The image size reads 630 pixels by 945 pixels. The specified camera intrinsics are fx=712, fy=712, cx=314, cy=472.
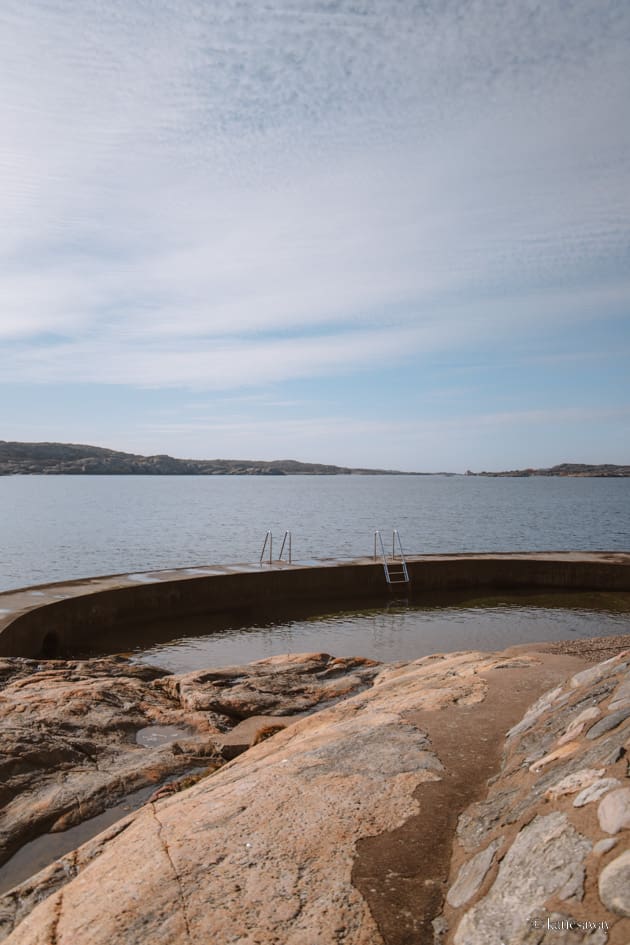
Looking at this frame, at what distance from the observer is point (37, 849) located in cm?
510

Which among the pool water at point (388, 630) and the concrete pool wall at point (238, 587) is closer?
the concrete pool wall at point (238, 587)

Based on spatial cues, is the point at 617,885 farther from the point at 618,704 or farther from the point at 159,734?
the point at 159,734

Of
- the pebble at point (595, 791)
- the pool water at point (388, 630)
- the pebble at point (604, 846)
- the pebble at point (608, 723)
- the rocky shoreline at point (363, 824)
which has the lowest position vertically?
the pool water at point (388, 630)

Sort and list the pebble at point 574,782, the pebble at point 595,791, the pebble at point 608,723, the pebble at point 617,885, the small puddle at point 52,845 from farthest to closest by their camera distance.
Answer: the small puddle at point 52,845
the pebble at point 608,723
the pebble at point 574,782
the pebble at point 595,791
the pebble at point 617,885

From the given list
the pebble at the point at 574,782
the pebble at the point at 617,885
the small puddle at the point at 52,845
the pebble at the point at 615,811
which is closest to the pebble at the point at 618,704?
the pebble at the point at 574,782

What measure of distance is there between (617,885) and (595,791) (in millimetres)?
583

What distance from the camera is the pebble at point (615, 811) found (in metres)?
2.60

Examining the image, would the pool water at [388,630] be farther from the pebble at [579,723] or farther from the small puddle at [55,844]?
the pebble at [579,723]

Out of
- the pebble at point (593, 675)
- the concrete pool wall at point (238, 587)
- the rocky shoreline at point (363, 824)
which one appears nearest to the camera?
the rocky shoreline at point (363, 824)

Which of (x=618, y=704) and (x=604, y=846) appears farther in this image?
(x=618, y=704)

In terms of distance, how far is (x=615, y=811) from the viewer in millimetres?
2668

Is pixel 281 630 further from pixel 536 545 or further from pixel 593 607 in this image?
pixel 536 545

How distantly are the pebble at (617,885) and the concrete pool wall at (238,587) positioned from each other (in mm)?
10664

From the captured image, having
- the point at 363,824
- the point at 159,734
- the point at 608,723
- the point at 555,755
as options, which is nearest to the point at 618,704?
the point at 608,723
